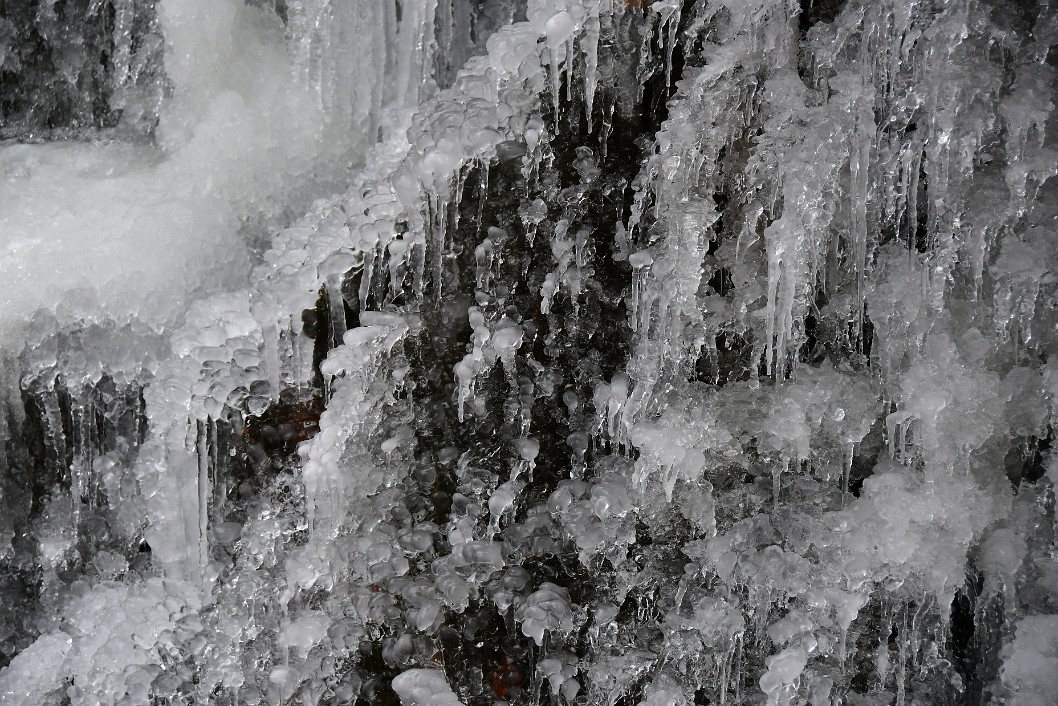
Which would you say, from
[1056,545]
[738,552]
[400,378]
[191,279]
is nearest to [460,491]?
[400,378]

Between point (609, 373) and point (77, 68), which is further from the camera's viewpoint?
point (77, 68)

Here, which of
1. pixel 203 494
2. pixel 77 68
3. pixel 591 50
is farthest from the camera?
pixel 77 68

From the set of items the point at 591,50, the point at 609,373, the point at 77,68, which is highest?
the point at 591,50

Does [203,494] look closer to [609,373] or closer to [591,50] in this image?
[609,373]

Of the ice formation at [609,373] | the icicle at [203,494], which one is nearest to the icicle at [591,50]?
the ice formation at [609,373]

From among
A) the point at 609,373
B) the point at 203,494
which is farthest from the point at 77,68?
the point at 609,373

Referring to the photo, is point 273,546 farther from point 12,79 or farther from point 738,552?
point 12,79

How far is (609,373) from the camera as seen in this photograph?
1980mm

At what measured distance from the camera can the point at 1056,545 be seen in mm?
1759

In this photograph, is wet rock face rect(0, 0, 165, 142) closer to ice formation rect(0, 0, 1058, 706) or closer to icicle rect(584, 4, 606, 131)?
ice formation rect(0, 0, 1058, 706)

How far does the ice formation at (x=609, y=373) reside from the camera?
182 centimetres

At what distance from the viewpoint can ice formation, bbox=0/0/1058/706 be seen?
1.82m

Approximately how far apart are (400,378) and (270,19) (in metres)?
1.19

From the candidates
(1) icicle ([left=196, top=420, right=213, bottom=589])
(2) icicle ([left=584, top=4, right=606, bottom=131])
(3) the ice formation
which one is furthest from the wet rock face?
(2) icicle ([left=584, top=4, right=606, bottom=131])
